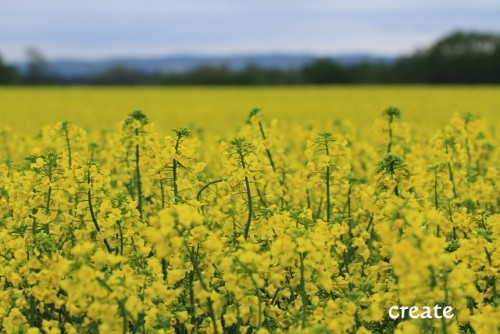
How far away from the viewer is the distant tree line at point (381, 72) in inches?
2313

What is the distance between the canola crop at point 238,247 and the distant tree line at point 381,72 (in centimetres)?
5550

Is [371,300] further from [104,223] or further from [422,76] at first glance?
[422,76]

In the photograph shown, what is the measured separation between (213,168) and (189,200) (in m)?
3.95

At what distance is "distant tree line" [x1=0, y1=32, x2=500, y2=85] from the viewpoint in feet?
193

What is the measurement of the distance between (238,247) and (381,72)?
195ft

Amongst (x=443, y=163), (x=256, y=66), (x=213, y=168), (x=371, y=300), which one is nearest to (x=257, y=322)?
(x=371, y=300)

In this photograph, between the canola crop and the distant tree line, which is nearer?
the canola crop

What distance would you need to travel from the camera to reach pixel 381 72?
202 feet

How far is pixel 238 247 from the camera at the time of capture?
12.0ft

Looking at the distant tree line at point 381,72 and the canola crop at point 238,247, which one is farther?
the distant tree line at point 381,72

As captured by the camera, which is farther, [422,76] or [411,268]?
[422,76]

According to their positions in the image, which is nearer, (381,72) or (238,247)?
(238,247)

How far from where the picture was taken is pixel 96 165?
4152 mm

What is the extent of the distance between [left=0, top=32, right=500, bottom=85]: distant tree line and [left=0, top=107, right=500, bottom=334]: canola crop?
55.5m
